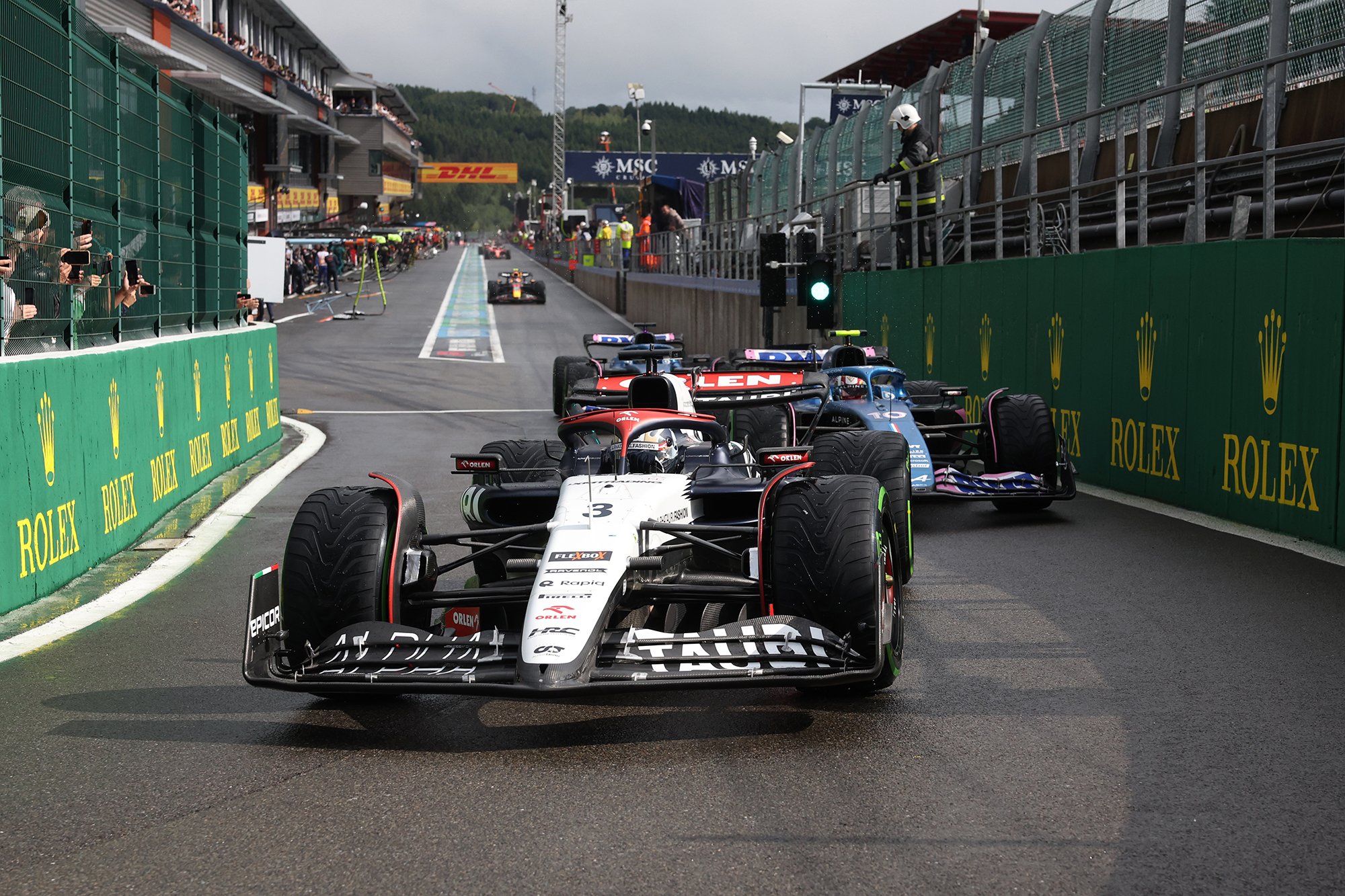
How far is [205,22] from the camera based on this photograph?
55.3 meters

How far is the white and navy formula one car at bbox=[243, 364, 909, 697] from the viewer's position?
4.62 meters

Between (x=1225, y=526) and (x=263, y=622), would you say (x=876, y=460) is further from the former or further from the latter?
(x=263, y=622)

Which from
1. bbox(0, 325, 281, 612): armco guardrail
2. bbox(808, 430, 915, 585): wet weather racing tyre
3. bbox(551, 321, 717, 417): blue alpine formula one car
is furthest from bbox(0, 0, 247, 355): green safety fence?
bbox(808, 430, 915, 585): wet weather racing tyre

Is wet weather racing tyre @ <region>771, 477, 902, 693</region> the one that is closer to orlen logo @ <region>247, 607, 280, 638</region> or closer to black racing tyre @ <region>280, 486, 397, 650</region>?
black racing tyre @ <region>280, 486, 397, 650</region>

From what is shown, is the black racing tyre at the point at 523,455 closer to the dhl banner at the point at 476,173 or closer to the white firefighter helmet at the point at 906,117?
the white firefighter helmet at the point at 906,117

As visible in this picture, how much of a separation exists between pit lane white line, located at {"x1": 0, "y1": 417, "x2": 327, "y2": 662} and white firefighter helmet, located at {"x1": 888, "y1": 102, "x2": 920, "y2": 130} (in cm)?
846

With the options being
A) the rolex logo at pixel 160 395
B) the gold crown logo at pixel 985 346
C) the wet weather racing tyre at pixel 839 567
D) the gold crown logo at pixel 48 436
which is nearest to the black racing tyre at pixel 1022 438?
the gold crown logo at pixel 985 346

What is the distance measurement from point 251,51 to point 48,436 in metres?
58.9

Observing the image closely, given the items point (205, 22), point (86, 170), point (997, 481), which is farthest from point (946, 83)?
point (205, 22)

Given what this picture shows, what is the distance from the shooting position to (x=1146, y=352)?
446 inches

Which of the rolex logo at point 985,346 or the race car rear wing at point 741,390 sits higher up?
the rolex logo at point 985,346

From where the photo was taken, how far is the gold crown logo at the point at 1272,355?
927 cm

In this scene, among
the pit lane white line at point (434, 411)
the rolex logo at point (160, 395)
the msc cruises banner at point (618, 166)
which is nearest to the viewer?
the rolex logo at point (160, 395)

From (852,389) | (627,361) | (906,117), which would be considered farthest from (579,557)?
(906,117)
